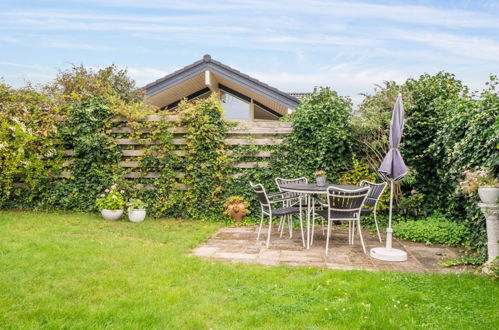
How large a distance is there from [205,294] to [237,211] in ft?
11.2

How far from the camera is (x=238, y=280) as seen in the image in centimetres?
372

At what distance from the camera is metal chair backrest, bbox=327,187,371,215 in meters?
4.71

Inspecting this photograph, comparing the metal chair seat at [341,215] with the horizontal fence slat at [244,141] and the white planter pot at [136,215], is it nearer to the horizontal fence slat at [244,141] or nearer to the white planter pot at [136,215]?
the horizontal fence slat at [244,141]

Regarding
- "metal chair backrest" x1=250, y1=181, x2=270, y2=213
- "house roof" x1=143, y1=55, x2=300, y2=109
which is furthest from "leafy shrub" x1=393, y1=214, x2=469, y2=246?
"house roof" x1=143, y1=55, x2=300, y2=109

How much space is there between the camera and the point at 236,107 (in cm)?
1227

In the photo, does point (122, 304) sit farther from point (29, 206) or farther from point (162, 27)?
point (162, 27)

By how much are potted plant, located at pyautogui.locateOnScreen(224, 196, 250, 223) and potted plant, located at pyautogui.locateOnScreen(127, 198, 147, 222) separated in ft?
5.19

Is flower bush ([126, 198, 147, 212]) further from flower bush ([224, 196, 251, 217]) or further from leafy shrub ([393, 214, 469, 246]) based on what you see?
leafy shrub ([393, 214, 469, 246])

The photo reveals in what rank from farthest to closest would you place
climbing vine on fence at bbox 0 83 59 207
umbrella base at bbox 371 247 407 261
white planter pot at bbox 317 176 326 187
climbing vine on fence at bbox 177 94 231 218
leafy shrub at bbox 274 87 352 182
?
climbing vine on fence at bbox 0 83 59 207 → climbing vine on fence at bbox 177 94 231 218 → leafy shrub at bbox 274 87 352 182 → white planter pot at bbox 317 176 326 187 → umbrella base at bbox 371 247 407 261

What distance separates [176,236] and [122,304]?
2545mm

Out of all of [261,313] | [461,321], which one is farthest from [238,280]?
[461,321]

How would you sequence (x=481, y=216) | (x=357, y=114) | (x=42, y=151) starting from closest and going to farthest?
(x=481, y=216), (x=357, y=114), (x=42, y=151)

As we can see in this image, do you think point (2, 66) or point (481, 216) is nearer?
point (481, 216)

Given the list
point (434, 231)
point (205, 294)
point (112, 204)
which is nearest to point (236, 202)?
point (112, 204)
